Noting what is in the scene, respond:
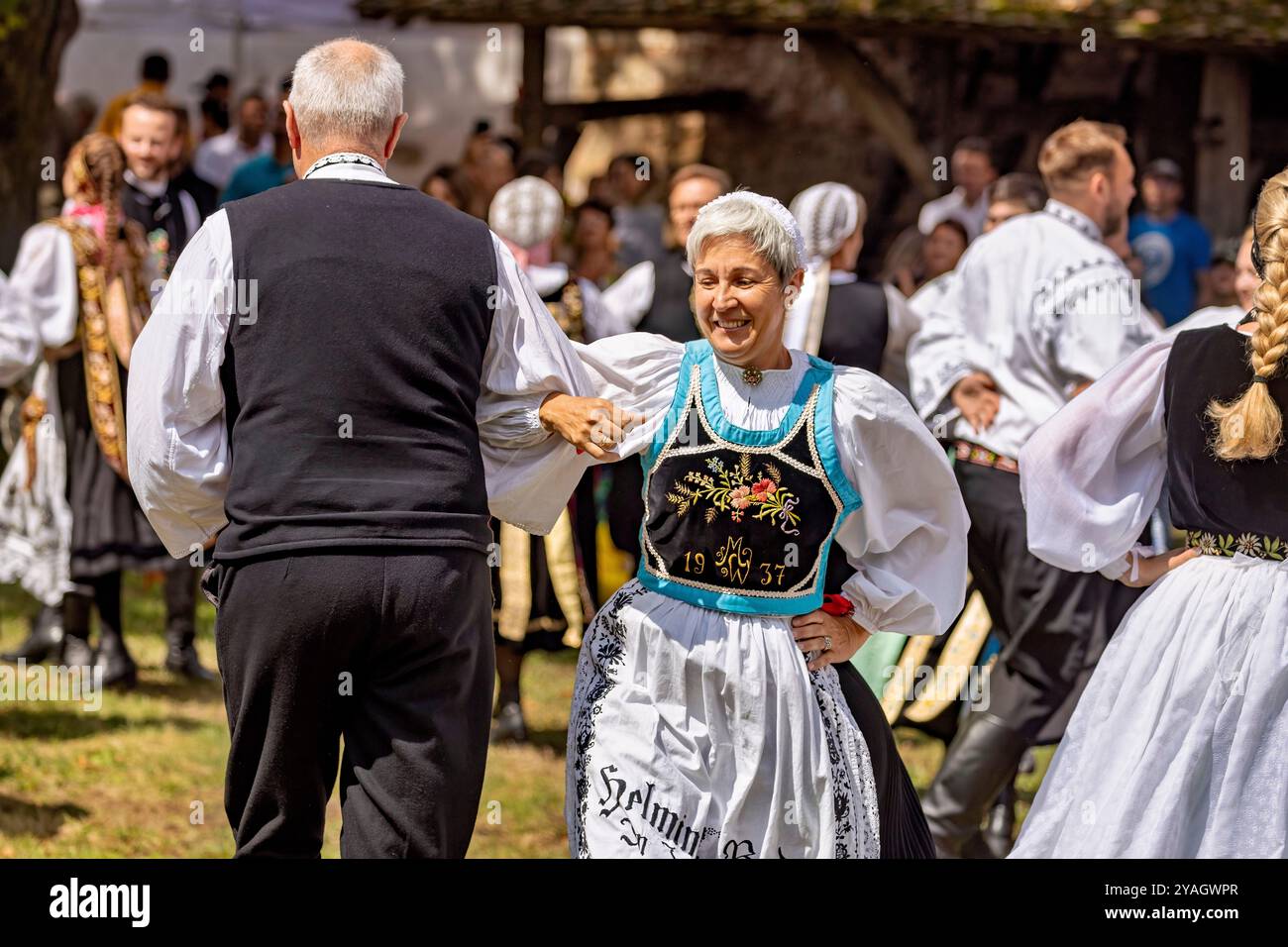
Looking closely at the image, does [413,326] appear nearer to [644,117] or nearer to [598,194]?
[598,194]

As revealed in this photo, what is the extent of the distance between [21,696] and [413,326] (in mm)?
4175

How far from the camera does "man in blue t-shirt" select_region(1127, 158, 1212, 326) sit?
10250mm

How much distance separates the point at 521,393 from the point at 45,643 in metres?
4.52

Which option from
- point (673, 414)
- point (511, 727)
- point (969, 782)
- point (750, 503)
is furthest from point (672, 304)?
point (750, 503)

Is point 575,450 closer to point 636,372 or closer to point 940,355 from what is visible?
point 636,372

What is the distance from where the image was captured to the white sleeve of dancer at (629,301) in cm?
651

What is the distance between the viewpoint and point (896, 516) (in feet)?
11.9

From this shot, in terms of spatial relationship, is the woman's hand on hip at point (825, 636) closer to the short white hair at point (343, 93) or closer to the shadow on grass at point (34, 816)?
the short white hair at point (343, 93)

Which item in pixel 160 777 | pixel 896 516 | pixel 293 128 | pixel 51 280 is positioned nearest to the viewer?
pixel 293 128

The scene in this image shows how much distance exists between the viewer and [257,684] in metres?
3.22

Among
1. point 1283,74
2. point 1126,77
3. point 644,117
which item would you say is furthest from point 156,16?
point 1283,74

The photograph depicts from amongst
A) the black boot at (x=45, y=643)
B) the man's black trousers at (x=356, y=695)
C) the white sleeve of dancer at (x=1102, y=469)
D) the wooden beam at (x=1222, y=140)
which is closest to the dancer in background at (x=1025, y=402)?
the white sleeve of dancer at (x=1102, y=469)

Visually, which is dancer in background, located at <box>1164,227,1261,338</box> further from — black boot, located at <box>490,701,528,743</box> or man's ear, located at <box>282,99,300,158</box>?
black boot, located at <box>490,701,528,743</box>

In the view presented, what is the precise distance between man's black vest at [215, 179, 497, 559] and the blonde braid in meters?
1.51
